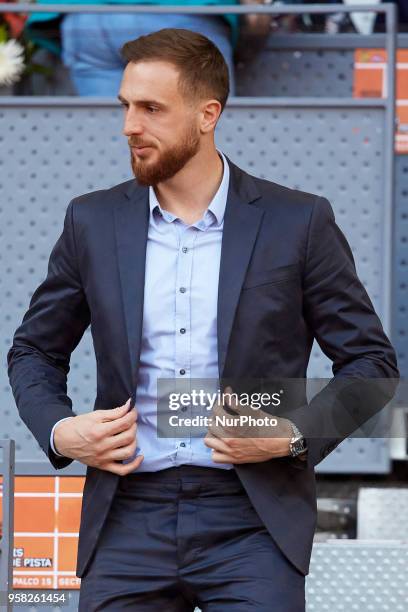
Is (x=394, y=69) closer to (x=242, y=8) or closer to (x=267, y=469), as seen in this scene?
(x=242, y=8)

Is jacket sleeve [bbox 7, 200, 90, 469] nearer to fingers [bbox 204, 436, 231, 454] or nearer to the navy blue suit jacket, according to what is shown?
the navy blue suit jacket

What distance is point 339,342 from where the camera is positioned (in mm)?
2535

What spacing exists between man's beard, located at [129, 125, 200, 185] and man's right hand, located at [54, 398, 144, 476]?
0.46 meters

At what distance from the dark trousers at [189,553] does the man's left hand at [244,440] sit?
4.1 inches

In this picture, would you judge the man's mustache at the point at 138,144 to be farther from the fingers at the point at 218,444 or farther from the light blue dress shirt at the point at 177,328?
the fingers at the point at 218,444

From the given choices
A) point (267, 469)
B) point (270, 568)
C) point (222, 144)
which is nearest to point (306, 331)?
point (267, 469)

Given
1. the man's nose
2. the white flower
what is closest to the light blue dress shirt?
the man's nose

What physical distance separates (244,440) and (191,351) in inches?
9.3

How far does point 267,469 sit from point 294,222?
0.51m

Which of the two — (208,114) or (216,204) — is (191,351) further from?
(208,114)

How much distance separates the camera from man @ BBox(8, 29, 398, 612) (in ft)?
7.93

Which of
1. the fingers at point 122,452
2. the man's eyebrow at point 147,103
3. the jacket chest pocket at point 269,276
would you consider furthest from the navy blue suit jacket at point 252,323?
the man's eyebrow at point 147,103

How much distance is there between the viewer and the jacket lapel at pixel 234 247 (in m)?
2.46

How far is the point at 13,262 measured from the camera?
15.3 ft
